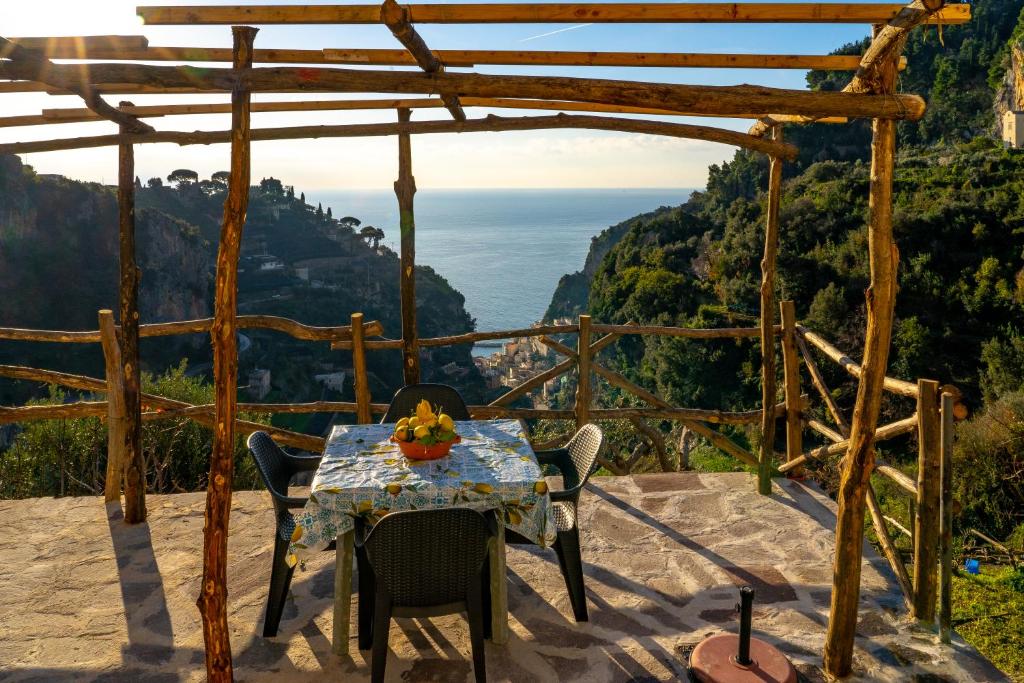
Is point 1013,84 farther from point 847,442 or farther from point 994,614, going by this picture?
point 847,442

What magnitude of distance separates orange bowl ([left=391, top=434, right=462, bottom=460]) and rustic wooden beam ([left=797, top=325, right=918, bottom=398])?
1661mm

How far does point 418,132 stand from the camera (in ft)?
14.0

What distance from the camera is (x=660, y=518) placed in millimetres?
4172

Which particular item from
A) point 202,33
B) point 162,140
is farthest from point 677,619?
point 162,140

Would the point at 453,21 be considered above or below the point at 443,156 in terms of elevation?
below

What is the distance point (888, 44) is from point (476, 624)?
239cm

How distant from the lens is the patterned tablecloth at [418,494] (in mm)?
2736

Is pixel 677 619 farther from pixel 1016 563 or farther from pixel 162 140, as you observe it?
pixel 1016 563

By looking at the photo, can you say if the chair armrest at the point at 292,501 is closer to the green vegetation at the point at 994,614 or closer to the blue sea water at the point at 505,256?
the green vegetation at the point at 994,614

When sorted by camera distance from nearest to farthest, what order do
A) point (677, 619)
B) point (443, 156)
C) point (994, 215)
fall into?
point (677, 619), point (443, 156), point (994, 215)

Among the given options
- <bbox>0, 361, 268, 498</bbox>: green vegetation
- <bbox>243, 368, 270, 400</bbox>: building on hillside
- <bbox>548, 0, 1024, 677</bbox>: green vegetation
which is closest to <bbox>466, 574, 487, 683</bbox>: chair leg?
<bbox>0, 361, 268, 498</bbox>: green vegetation

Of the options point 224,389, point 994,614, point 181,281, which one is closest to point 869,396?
point 224,389

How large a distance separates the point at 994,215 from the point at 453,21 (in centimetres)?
2007

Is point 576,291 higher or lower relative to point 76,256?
lower
